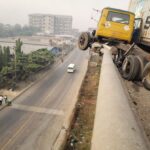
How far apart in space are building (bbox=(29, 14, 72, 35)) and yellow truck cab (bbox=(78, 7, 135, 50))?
14717 centimetres

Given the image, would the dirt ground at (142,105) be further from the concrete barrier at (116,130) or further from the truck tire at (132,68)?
the concrete barrier at (116,130)

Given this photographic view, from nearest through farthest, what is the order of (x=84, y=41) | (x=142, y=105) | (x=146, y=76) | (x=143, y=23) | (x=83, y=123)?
(x=83, y=123) < (x=142, y=105) < (x=146, y=76) < (x=143, y=23) < (x=84, y=41)

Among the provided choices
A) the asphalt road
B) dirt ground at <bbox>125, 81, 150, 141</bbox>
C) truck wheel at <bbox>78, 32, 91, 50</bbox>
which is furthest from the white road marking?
dirt ground at <bbox>125, 81, 150, 141</bbox>

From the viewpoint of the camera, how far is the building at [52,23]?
525ft

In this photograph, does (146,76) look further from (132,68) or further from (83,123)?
(83,123)

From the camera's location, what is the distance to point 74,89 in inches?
1196

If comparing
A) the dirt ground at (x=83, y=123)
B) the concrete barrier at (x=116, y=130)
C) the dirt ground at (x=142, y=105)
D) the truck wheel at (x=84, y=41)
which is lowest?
the dirt ground at (x=83, y=123)

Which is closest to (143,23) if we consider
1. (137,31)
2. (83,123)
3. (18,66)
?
(137,31)

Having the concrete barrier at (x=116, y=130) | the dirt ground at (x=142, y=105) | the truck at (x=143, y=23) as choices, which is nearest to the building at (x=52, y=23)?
the truck at (x=143, y=23)

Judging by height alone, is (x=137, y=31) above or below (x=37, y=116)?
above

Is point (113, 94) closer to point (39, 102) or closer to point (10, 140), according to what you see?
point (10, 140)

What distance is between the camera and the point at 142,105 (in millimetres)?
4824

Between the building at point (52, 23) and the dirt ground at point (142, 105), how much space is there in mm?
151751

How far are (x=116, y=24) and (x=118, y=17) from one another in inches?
11.6
